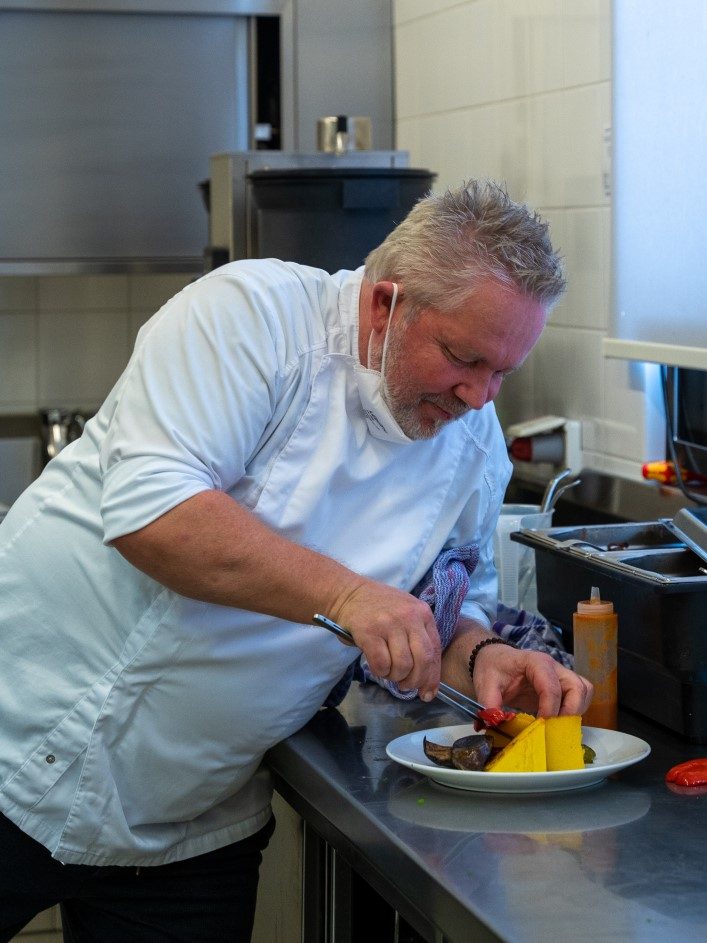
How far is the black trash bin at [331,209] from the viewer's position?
2.61 metres

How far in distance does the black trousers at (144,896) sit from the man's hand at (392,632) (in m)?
0.48

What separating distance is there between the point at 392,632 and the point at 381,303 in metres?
0.36

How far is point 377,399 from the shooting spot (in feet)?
4.62

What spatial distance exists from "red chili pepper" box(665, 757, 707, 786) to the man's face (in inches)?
→ 16.2

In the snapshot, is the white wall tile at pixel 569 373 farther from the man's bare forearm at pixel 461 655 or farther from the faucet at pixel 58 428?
the faucet at pixel 58 428

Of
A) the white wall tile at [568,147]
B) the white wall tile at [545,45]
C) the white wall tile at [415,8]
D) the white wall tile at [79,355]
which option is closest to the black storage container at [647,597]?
the white wall tile at [568,147]

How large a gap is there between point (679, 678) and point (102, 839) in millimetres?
635

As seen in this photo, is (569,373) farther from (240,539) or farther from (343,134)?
(240,539)

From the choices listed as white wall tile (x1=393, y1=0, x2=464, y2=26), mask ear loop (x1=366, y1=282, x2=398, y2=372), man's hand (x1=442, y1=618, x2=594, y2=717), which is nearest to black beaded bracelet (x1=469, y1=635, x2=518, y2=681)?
man's hand (x1=442, y1=618, x2=594, y2=717)

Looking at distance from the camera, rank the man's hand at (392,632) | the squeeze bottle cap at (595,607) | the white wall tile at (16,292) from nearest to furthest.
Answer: the man's hand at (392,632) < the squeeze bottle cap at (595,607) < the white wall tile at (16,292)

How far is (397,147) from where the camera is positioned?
3.23 meters

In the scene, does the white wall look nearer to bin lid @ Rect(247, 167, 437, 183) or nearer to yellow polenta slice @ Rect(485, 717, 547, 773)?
bin lid @ Rect(247, 167, 437, 183)

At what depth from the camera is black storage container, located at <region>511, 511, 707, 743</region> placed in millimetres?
1403

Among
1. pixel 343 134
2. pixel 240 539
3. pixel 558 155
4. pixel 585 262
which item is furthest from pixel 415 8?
pixel 240 539
